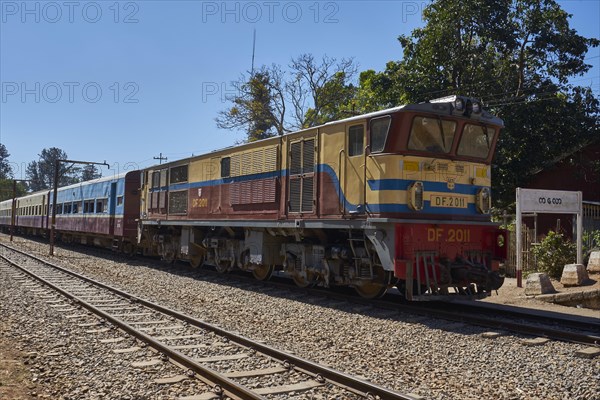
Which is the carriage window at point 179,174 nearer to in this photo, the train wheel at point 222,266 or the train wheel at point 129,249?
the train wheel at point 222,266

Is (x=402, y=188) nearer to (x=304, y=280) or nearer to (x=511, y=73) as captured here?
(x=304, y=280)

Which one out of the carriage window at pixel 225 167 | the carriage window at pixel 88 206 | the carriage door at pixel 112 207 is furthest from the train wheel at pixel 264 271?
the carriage window at pixel 88 206

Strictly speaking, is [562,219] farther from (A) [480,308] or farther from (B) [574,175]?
(A) [480,308]

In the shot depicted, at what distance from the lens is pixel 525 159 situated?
22266mm

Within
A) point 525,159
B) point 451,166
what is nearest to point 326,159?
point 451,166

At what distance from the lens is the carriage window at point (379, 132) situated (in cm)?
930

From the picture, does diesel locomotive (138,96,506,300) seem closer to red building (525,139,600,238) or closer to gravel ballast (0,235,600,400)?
gravel ballast (0,235,600,400)

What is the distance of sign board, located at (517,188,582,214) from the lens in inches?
549

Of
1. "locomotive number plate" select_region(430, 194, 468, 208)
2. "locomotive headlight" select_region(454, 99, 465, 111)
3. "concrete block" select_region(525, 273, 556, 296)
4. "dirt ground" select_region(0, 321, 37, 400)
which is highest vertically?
"locomotive headlight" select_region(454, 99, 465, 111)

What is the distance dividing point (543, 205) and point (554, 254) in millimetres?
1494

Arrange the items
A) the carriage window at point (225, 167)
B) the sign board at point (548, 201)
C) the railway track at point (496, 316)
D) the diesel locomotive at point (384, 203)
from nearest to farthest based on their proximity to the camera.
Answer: the railway track at point (496, 316)
the diesel locomotive at point (384, 203)
the sign board at point (548, 201)
the carriage window at point (225, 167)

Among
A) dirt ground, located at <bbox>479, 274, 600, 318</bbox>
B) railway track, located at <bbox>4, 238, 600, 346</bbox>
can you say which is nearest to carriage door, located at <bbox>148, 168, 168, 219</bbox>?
railway track, located at <bbox>4, 238, 600, 346</bbox>

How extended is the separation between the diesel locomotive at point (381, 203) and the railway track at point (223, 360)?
3.20 meters

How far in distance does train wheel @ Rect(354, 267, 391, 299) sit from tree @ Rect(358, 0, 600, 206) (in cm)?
1377
